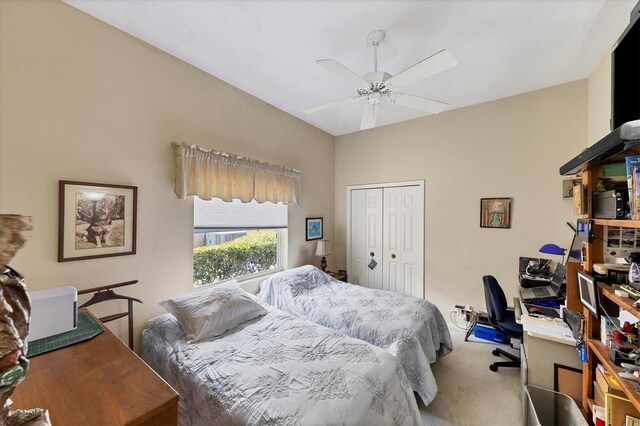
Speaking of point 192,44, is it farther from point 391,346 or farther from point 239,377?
point 391,346

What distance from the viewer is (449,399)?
2.08 m

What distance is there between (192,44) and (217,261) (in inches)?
81.9

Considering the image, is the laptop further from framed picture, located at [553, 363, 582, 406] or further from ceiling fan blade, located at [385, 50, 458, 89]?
ceiling fan blade, located at [385, 50, 458, 89]

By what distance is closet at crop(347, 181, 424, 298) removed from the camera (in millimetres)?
3662

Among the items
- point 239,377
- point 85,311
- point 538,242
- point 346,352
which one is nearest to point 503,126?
point 538,242

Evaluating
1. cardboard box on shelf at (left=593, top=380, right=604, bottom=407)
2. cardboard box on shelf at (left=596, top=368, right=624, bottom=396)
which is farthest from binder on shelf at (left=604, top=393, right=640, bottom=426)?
cardboard box on shelf at (left=593, top=380, right=604, bottom=407)

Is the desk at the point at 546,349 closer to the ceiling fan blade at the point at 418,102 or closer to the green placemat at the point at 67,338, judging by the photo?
the ceiling fan blade at the point at 418,102

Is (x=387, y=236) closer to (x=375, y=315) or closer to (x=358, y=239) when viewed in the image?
(x=358, y=239)

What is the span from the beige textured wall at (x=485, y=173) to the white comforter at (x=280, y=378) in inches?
86.9

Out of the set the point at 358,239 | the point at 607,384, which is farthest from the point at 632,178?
the point at 358,239

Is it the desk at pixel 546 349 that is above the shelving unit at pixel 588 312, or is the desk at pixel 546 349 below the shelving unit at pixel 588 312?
below

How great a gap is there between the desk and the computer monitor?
A: 43cm

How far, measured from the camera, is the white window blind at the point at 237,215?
8.47ft

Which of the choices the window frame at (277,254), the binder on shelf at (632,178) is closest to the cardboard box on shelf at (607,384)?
the binder on shelf at (632,178)
